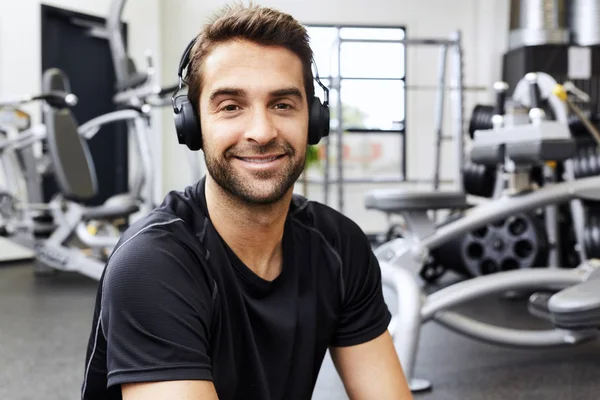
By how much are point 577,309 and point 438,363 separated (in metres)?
A: 0.83

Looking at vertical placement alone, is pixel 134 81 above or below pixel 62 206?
above

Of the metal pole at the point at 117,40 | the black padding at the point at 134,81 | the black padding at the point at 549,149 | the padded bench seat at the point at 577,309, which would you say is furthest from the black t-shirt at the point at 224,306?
the metal pole at the point at 117,40

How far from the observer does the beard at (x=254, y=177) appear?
0.97 m

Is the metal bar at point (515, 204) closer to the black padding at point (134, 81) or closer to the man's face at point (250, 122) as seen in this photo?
the man's face at point (250, 122)

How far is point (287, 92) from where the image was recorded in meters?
0.98

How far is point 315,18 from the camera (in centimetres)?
695

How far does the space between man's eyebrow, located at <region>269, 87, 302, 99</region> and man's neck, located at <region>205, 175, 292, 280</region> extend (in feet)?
0.45

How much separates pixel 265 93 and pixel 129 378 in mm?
399

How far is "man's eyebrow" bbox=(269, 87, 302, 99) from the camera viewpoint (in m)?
0.97

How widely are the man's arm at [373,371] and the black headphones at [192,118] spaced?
33 centimetres

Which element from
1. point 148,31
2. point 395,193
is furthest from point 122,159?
point 395,193

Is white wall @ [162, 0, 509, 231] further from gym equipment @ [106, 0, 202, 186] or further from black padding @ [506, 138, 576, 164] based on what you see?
black padding @ [506, 138, 576, 164]

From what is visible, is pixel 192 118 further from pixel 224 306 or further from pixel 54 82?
pixel 54 82

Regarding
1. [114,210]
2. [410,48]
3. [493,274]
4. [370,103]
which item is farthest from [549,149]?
[410,48]
